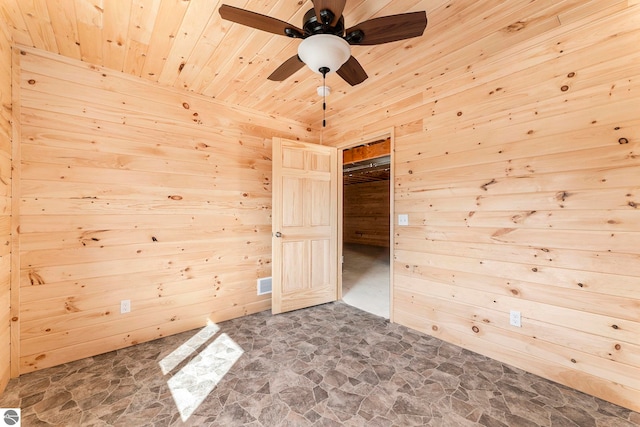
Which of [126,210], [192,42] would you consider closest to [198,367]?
[126,210]

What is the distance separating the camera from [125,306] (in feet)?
7.92

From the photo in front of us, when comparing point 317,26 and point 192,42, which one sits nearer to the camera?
point 317,26

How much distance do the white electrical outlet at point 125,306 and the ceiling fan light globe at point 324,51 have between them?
8.53ft

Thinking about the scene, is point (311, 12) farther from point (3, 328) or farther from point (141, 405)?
point (3, 328)

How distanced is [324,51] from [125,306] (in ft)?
8.98

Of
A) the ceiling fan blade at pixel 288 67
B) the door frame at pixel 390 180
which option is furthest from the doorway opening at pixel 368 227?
the ceiling fan blade at pixel 288 67

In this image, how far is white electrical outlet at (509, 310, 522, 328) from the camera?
205 centimetres

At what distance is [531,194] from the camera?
6.52 feet

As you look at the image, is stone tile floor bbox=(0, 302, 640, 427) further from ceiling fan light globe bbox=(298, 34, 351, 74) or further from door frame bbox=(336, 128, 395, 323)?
ceiling fan light globe bbox=(298, 34, 351, 74)

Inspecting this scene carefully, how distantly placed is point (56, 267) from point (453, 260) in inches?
136

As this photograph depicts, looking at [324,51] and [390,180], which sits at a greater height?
[324,51]

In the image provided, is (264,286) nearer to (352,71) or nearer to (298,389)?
(298,389)

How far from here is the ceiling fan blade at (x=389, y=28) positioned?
53.8 inches

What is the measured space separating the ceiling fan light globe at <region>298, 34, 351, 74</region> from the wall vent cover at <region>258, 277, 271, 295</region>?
251 cm
